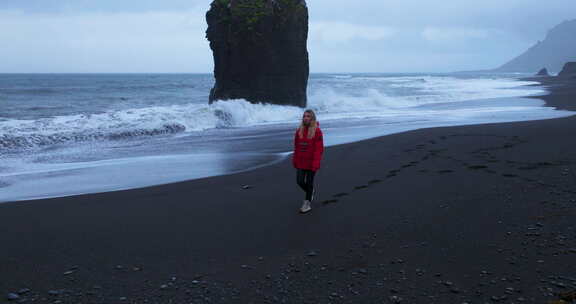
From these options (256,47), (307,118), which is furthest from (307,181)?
(256,47)

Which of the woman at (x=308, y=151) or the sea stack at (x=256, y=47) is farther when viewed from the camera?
the sea stack at (x=256, y=47)

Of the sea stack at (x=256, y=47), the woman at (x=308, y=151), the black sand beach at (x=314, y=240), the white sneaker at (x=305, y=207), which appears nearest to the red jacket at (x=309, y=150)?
the woman at (x=308, y=151)

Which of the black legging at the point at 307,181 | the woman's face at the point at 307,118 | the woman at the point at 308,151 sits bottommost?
the black legging at the point at 307,181

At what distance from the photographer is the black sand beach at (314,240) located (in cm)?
379

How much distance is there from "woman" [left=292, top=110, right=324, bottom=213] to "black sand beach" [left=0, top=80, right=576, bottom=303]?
1.28ft

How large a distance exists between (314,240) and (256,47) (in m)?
22.0

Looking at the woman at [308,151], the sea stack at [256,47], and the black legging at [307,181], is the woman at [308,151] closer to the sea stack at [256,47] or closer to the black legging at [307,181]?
the black legging at [307,181]

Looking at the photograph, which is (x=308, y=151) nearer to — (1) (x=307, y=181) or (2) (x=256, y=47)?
(1) (x=307, y=181)

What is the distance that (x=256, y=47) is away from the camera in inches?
1013

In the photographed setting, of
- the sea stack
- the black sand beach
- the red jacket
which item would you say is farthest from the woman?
the sea stack

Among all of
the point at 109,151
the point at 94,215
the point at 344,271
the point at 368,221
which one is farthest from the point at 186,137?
the point at 344,271

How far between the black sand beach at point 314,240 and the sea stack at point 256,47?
60.4 feet

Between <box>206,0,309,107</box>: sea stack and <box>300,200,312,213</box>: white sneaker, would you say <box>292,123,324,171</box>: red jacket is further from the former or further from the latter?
<box>206,0,309,107</box>: sea stack

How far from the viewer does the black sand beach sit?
379 centimetres
